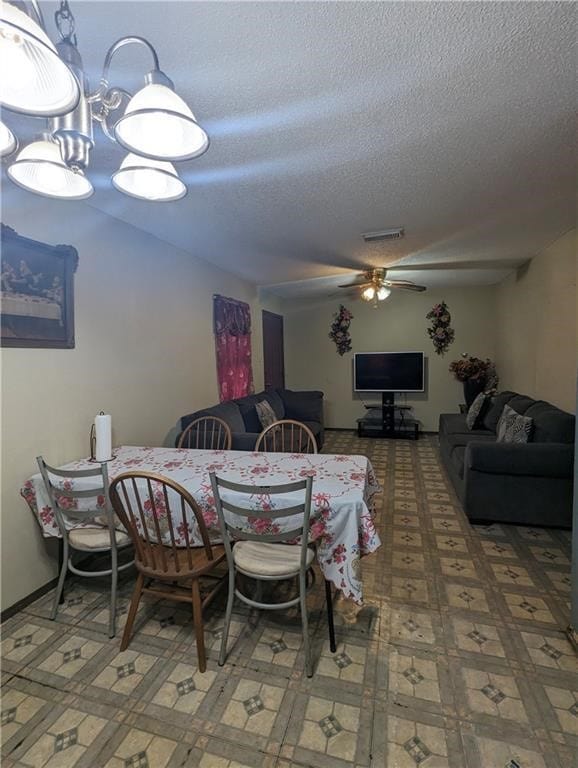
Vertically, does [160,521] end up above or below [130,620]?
above

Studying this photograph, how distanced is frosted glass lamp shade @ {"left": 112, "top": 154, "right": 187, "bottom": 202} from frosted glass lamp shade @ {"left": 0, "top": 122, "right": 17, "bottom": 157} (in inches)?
12.7

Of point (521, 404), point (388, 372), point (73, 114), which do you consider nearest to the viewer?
point (73, 114)

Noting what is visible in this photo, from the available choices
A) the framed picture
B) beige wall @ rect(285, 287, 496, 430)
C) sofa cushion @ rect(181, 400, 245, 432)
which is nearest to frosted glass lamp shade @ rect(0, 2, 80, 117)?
the framed picture

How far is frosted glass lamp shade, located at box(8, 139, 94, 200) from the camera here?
1.29 metres

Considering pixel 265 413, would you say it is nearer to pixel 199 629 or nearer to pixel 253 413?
pixel 253 413

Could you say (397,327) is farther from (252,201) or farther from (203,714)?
(203,714)

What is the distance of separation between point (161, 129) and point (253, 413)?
3403mm

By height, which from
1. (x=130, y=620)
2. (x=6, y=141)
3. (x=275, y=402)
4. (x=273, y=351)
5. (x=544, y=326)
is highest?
(x=6, y=141)

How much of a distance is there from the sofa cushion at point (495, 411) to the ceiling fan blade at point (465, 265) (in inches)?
61.8

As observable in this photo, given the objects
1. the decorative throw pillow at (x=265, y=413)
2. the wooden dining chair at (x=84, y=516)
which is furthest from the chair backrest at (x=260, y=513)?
the decorative throw pillow at (x=265, y=413)

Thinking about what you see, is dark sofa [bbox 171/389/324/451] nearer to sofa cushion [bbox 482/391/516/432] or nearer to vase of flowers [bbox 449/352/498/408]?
sofa cushion [bbox 482/391/516/432]

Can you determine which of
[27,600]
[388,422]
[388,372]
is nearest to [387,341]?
[388,372]

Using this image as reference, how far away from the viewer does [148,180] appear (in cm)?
149

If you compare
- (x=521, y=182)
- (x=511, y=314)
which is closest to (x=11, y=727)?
(x=521, y=182)
